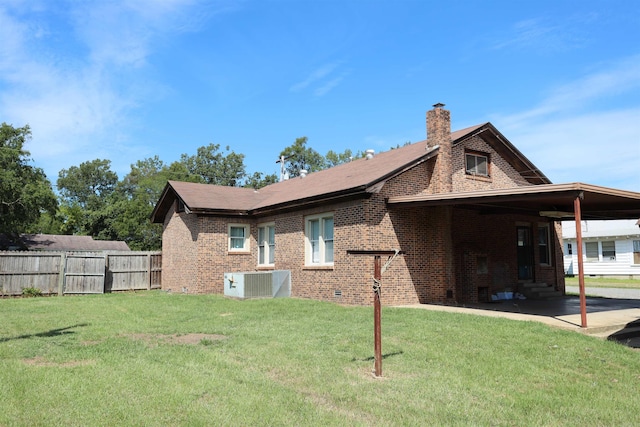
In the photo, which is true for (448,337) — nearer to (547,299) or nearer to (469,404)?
(469,404)

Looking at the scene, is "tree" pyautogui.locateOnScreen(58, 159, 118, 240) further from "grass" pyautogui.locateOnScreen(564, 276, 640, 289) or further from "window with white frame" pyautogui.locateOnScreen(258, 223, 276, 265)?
"grass" pyautogui.locateOnScreen(564, 276, 640, 289)

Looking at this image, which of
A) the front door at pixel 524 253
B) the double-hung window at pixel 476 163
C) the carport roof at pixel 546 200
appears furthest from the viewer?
the front door at pixel 524 253

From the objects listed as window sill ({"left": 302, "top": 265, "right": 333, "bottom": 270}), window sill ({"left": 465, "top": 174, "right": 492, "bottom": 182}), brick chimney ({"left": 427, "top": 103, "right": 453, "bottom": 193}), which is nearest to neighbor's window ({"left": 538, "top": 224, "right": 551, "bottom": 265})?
window sill ({"left": 465, "top": 174, "right": 492, "bottom": 182})

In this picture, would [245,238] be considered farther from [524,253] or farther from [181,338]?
[181,338]

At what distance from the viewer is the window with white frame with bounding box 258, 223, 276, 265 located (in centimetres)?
1866

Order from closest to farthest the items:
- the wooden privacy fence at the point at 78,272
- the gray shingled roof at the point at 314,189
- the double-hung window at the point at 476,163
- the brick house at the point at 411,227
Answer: the brick house at the point at 411,227
the gray shingled roof at the point at 314,189
the double-hung window at the point at 476,163
the wooden privacy fence at the point at 78,272

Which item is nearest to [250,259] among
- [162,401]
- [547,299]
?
[547,299]

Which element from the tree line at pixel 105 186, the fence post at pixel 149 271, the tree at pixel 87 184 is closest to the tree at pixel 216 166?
the tree line at pixel 105 186

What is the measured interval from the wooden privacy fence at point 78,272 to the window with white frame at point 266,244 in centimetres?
589

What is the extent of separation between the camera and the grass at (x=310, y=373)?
490cm

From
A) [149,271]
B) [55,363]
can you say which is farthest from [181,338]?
[149,271]

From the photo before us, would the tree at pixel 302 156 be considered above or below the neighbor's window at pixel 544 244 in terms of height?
above

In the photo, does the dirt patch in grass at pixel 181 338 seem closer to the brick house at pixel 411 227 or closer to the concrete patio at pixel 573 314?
the brick house at pixel 411 227

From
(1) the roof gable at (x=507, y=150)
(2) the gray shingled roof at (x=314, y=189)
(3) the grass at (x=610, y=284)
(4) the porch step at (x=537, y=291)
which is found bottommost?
(3) the grass at (x=610, y=284)
